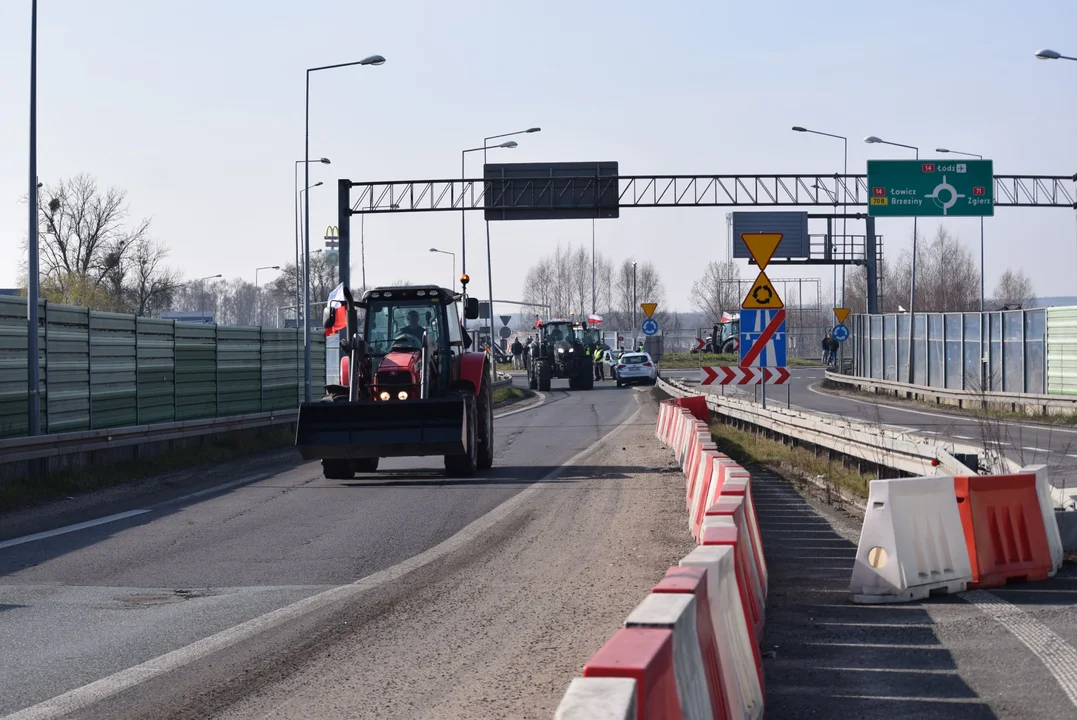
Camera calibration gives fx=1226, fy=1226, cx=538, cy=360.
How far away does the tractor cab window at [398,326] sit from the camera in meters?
18.2

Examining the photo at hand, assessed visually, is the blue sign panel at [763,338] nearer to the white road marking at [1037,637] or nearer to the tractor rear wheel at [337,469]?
the tractor rear wheel at [337,469]

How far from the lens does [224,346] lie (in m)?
24.2

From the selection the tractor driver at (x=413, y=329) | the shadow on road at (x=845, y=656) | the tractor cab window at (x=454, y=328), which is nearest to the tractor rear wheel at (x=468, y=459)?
the tractor cab window at (x=454, y=328)

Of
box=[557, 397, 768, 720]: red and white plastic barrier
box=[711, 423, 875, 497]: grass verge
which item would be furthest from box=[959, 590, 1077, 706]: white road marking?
box=[711, 423, 875, 497]: grass verge

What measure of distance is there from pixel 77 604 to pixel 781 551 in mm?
5714

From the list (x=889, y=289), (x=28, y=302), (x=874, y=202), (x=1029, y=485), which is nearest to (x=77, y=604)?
(x=1029, y=485)

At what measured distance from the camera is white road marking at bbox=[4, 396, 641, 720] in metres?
5.81

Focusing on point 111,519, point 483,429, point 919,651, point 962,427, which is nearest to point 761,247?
point 483,429

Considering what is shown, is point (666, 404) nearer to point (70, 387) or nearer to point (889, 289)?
point (70, 387)

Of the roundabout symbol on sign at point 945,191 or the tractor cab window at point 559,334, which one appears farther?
the tractor cab window at point 559,334

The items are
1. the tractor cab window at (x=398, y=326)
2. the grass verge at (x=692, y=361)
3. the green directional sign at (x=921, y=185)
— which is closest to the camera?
the tractor cab window at (x=398, y=326)

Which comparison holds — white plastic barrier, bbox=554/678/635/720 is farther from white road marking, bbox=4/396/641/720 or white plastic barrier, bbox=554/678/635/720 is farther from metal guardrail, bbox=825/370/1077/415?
metal guardrail, bbox=825/370/1077/415

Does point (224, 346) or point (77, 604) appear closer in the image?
point (77, 604)

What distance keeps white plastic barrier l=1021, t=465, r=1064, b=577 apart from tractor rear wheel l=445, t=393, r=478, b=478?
8.98 m
